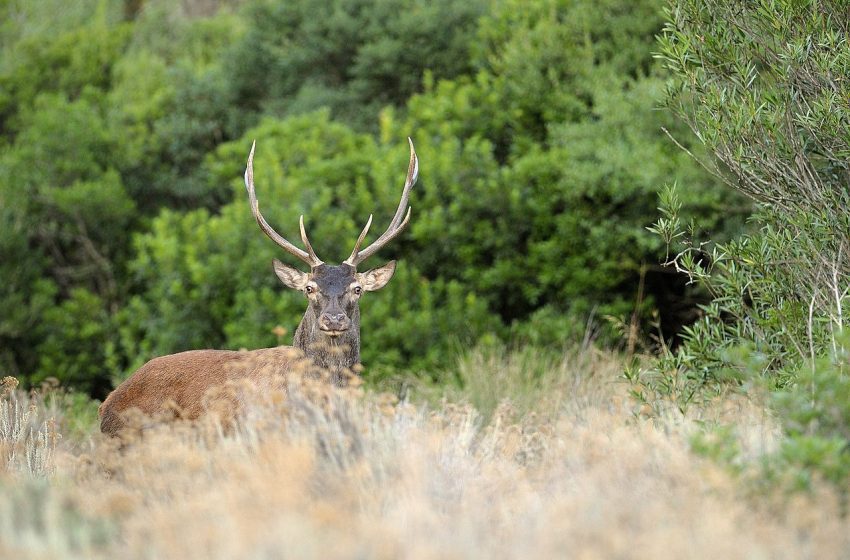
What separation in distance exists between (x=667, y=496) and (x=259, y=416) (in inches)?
85.4

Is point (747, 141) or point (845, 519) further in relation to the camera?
point (747, 141)

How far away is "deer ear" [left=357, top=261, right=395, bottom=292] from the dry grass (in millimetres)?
1681

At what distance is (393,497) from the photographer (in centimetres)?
470

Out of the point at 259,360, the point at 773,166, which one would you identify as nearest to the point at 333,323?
the point at 259,360

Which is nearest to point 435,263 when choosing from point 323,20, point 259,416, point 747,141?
point 323,20

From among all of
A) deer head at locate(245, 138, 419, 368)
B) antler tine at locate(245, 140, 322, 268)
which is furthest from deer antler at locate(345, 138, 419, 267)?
antler tine at locate(245, 140, 322, 268)

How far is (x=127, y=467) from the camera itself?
17.3 ft

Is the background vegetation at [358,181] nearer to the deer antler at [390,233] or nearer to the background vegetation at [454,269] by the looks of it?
the background vegetation at [454,269]

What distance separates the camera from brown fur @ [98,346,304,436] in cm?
713

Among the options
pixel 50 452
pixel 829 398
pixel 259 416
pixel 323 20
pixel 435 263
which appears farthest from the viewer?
pixel 323 20

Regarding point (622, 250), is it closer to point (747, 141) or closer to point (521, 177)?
point (521, 177)

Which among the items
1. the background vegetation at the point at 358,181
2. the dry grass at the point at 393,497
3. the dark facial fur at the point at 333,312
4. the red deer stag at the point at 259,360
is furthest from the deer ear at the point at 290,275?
the background vegetation at the point at 358,181

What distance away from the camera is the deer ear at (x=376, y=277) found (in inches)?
306

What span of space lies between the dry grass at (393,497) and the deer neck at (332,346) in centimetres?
112
